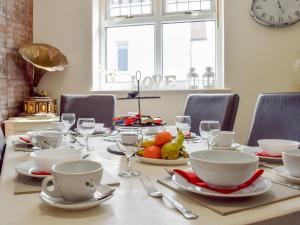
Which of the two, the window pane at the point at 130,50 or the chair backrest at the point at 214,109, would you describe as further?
the window pane at the point at 130,50

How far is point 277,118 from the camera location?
1.51 metres

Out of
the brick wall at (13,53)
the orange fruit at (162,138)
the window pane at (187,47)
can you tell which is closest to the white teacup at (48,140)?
the orange fruit at (162,138)

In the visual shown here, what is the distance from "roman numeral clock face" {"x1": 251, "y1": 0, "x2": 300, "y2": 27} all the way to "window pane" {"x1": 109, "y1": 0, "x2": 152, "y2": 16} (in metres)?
1.13

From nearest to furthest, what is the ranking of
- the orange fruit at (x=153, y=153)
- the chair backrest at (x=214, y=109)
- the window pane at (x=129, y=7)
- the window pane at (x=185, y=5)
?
the orange fruit at (x=153, y=153), the chair backrest at (x=214, y=109), the window pane at (x=185, y=5), the window pane at (x=129, y=7)

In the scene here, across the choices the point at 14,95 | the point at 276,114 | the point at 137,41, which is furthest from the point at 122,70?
the point at 276,114

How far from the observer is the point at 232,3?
293 cm

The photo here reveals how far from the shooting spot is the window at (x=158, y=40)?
3.27m

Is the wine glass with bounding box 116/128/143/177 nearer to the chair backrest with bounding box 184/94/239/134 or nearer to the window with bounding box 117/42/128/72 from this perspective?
the chair backrest with bounding box 184/94/239/134

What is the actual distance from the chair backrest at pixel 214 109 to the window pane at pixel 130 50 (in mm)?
1401

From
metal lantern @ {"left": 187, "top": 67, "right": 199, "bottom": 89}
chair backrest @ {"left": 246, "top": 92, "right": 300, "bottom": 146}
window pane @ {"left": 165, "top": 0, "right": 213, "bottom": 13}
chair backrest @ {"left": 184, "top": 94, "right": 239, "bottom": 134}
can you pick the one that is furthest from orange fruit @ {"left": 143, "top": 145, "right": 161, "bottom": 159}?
window pane @ {"left": 165, "top": 0, "right": 213, "bottom": 13}

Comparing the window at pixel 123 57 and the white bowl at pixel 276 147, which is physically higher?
the window at pixel 123 57

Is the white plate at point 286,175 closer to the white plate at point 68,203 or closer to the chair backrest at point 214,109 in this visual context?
the white plate at point 68,203

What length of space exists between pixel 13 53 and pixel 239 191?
9.46ft

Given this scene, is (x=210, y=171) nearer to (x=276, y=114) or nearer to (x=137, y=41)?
(x=276, y=114)
